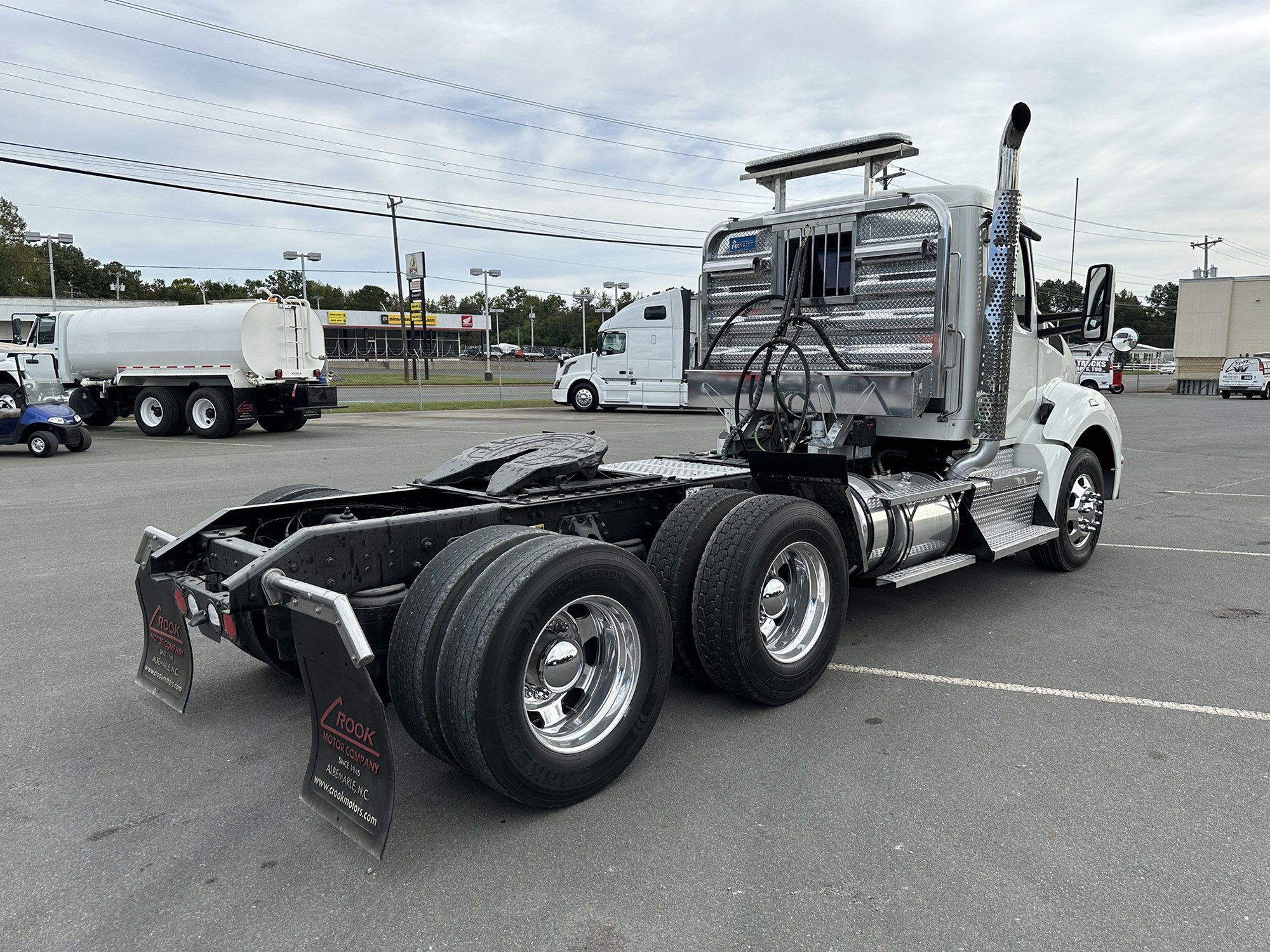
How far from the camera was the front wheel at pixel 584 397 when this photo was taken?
2723 cm

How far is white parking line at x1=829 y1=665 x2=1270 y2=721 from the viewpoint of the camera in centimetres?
406

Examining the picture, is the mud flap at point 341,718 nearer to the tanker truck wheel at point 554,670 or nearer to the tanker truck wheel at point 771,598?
the tanker truck wheel at point 554,670

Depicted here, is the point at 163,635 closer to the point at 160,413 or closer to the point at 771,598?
the point at 771,598

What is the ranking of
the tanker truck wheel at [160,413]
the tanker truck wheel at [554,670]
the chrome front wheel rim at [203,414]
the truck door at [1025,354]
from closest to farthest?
the tanker truck wheel at [554,670] < the truck door at [1025,354] < the chrome front wheel rim at [203,414] < the tanker truck wheel at [160,413]

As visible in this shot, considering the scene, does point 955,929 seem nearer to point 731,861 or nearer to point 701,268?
point 731,861

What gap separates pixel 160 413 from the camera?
1944 cm

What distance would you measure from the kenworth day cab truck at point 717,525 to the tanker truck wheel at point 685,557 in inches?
0.7

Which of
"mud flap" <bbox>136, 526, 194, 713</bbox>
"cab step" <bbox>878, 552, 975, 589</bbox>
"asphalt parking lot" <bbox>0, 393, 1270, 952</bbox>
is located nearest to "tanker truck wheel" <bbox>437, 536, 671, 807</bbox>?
"asphalt parking lot" <bbox>0, 393, 1270, 952</bbox>

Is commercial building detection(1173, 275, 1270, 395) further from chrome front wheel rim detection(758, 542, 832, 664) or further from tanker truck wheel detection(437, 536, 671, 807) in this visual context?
tanker truck wheel detection(437, 536, 671, 807)

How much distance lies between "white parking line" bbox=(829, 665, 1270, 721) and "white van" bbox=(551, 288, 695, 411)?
62.6 ft

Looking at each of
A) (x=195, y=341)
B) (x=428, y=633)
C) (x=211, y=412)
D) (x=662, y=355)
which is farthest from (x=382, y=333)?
(x=428, y=633)

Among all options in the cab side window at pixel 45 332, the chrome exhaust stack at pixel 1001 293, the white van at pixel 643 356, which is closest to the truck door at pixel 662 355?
the white van at pixel 643 356

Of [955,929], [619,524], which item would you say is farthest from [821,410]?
[955,929]

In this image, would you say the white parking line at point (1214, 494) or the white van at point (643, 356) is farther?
the white van at point (643, 356)
